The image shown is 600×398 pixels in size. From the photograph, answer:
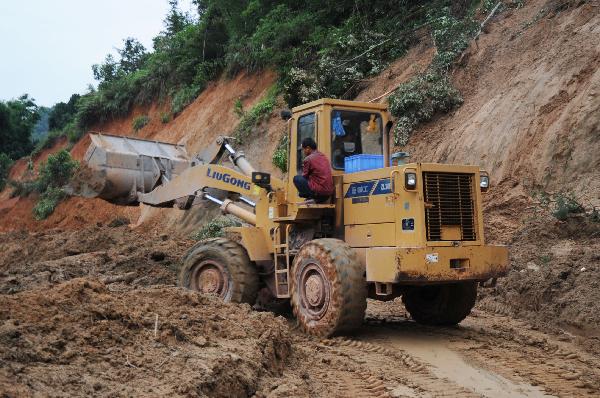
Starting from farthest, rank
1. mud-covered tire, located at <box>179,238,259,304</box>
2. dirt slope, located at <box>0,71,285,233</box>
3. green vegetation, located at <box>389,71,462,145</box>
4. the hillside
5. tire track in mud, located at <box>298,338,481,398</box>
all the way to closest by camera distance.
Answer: dirt slope, located at <box>0,71,285,233</box> < green vegetation, located at <box>389,71,462,145</box> < mud-covered tire, located at <box>179,238,259,304</box> < tire track in mud, located at <box>298,338,481,398</box> < the hillside

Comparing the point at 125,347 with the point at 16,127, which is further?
the point at 16,127

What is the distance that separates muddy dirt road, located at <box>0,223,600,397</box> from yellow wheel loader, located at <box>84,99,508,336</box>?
19.9 inches

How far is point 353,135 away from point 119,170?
5.41 meters

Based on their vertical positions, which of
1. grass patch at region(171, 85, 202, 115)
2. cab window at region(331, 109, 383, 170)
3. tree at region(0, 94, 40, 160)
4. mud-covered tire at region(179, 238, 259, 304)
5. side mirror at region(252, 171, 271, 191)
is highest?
tree at region(0, 94, 40, 160)

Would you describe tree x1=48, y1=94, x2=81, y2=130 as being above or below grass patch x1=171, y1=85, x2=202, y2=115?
above

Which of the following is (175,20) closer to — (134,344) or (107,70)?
(107,70)

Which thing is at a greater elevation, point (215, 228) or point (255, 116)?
point (255, 116)

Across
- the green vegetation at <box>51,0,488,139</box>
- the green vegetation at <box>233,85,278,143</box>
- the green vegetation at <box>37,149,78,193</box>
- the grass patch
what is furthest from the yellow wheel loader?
the grass patch

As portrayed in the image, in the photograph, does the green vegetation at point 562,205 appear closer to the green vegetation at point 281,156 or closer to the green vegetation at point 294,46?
the green vegetation at point 294,46

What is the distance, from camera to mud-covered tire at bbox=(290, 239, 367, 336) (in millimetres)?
8016

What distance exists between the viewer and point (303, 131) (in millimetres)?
9359

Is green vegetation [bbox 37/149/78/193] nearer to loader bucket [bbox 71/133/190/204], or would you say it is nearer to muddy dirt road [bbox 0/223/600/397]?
loader bucket [bbox 71/133/190/204]

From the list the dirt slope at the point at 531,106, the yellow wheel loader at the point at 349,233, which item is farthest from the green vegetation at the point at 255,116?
the yellow wheel loader at the point at 349,233

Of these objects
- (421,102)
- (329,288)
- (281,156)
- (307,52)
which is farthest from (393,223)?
(307,52)
